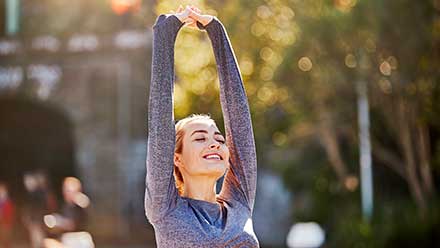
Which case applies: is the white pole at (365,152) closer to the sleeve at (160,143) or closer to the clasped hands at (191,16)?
the clasped hands at (191,16)

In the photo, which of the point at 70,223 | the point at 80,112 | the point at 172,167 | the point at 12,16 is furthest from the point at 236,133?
the point at 12,16

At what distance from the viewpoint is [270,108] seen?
18625 mm

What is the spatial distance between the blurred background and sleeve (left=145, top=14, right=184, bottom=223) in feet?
18.8

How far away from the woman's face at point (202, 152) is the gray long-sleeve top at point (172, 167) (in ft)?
0.33

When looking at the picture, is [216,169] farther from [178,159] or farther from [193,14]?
[193,14]

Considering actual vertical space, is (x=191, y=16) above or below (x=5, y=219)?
below

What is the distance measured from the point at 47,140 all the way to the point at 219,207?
25.0 m

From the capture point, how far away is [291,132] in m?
19.9

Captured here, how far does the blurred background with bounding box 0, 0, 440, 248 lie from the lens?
14930 millimetres

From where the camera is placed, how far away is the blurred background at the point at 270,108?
49.0 feet

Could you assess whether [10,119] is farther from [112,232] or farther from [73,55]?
Result: [112,232]

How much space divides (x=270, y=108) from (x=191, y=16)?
15.1m

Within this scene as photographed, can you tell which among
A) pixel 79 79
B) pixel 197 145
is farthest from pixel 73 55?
pixel 197 145

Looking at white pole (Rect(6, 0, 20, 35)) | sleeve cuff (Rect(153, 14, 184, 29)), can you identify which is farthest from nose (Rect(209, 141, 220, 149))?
white pole (Rect(6, 0, 20, 35))
